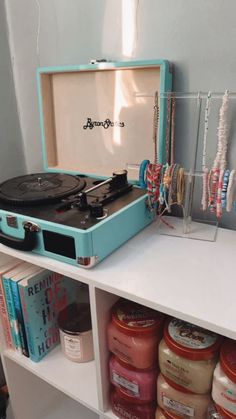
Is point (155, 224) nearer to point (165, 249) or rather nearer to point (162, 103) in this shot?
point (165, 249)

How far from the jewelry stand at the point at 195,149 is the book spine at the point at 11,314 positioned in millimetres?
423

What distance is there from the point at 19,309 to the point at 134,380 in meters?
0.35

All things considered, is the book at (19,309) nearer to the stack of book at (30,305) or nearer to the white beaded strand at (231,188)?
the stack of book at (30,305)

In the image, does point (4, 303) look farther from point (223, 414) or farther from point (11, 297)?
point (223, 414)

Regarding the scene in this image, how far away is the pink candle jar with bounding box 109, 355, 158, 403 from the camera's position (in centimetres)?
73

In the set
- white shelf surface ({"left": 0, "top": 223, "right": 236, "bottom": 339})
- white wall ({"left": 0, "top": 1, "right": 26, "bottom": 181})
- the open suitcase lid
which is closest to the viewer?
white shelf surface ({"left": 0, "top": 223, "right": 236, "bottom": 339})

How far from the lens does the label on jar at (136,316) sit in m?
0.71

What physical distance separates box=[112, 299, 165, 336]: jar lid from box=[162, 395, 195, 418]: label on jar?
0.49ft

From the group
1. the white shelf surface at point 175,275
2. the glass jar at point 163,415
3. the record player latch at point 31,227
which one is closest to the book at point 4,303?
the white shelf surface at point 175,275

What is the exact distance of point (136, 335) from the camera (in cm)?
70

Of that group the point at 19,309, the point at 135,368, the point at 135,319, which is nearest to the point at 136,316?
the point at 135,319

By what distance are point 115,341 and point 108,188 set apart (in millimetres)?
372

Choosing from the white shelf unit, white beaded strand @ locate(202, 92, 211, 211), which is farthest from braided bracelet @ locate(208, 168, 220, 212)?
the white shelf unit

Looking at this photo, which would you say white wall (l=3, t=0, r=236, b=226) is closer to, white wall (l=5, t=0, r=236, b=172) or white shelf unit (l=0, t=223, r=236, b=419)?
white wall (l=5, t=0, r=236, b=172)
